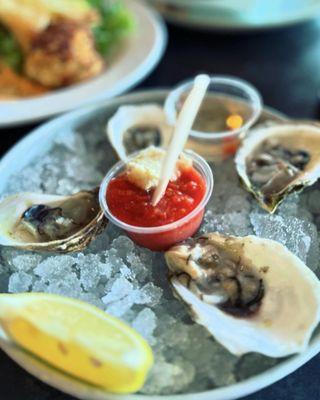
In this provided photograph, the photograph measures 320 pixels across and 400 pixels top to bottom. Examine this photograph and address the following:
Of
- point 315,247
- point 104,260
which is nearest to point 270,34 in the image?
point 315,247

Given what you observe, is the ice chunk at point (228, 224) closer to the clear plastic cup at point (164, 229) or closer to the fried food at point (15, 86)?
the clear plastic cup at point (164, 229)

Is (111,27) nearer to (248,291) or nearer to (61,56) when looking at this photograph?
(61,56)

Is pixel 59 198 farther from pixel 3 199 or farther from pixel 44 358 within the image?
pixel 44 358

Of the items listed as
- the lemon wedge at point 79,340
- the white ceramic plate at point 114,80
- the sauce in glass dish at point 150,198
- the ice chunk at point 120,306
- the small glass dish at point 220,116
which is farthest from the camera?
the white ceramic plate at point 114,80

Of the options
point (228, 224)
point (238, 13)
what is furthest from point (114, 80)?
point (228, 224)

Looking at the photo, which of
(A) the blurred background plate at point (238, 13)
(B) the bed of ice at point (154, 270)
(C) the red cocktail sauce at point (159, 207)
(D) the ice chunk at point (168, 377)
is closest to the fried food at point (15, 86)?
(B) the bed of ice at point (154, 270)

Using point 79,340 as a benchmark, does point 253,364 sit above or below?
below

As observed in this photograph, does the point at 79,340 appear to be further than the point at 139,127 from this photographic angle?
No

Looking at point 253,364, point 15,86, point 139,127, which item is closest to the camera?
point 253,364
